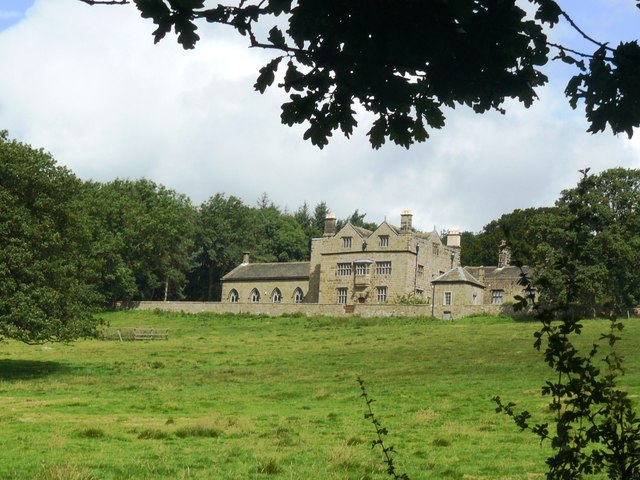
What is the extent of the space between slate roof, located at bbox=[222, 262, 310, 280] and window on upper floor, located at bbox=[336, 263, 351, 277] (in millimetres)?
6049

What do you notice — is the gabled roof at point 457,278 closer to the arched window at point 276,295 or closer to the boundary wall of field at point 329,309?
the boundary wall of field at point 329,309

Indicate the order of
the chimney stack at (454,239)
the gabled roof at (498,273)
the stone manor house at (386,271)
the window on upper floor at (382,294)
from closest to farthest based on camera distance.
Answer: the stone manor house at (386,271) < the window on upper floor at (382,294) < the gabled roof at (498,273) < the chimney stack at (454,239)

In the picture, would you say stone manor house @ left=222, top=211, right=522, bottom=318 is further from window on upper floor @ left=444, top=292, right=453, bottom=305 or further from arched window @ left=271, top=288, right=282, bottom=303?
window on upper floor @ left=444, top=292, right=453, bottom=305

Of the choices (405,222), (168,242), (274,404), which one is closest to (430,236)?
(405,222)

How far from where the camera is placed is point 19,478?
46.1 ft

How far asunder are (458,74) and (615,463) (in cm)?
314

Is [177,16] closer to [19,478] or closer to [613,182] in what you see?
[19,478]

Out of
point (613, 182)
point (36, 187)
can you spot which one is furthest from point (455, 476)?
point (613, 182)

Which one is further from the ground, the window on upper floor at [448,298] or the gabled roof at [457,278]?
the gabled roof at [457,278]

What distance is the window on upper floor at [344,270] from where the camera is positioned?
277 feet

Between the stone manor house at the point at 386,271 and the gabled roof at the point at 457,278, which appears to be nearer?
the gabled roof at the point at 457,278

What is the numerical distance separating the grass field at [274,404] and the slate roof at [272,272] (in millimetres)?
33141

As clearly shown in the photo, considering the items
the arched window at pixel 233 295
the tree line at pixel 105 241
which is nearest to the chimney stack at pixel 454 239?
the arched window at pixel 233 295

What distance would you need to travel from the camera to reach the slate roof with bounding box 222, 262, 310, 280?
298 ft
